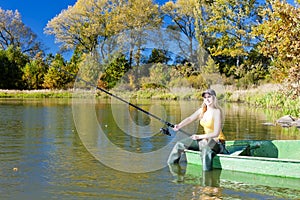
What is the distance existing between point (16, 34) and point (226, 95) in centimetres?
2795

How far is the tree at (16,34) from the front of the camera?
4781 centimetres

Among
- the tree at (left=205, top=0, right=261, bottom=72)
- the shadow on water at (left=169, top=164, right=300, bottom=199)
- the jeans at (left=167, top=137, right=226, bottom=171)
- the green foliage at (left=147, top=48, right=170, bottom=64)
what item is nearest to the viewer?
the shadow on water at (left=169, top=164, right=300, bottom=199)

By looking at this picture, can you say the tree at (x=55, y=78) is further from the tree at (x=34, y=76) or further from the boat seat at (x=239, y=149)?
the boat seat at (x=239, y=149)

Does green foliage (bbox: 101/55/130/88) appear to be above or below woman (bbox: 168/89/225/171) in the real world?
above

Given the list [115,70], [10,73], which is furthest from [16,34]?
[115,70]

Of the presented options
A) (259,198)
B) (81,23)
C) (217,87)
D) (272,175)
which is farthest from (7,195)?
(81,23)

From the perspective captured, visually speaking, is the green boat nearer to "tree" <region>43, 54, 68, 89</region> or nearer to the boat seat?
the boat seat

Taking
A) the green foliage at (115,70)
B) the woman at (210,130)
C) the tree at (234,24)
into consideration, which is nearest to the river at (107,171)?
the woman at (210,130)

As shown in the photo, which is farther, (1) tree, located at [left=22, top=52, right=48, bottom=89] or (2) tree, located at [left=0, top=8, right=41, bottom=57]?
(2) tree, located at [left=0, top=8, right=41, bottom=57]

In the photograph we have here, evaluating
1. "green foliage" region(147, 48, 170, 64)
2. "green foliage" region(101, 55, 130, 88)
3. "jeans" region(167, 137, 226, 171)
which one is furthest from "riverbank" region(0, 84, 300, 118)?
"jeans" region(167, 137, 226, 171)

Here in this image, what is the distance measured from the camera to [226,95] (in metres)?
29.2

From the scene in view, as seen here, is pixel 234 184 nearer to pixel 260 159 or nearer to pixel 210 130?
pixel 260 159

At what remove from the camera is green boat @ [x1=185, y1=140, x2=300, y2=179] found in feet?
22.4

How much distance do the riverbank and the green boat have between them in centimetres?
901
